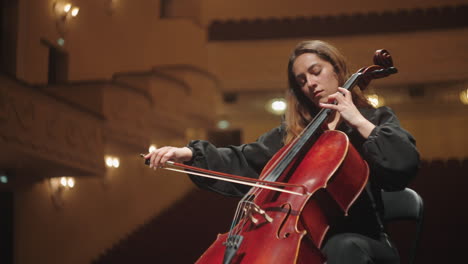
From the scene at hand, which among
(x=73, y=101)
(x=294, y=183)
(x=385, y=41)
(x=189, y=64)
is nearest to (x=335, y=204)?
(x=294, y=183)

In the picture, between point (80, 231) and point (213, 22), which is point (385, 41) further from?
point (80, 231)

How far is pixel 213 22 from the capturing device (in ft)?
25.2

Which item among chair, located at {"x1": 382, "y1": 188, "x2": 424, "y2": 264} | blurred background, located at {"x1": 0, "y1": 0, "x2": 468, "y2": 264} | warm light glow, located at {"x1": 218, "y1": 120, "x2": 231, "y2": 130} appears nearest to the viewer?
chair, located at {"x1": 382, "y1": 188, "x2": 424, "y2": 264}

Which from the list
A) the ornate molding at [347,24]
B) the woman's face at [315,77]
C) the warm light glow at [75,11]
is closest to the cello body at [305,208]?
the woman's face at [315,77]

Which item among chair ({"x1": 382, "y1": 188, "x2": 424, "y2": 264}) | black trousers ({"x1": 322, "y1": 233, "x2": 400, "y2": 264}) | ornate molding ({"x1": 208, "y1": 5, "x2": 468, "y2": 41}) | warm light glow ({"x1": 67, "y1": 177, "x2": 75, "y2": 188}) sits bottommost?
black trousers ({"x1": 322, "y1": 233, "x2": 400, "y2": 264})

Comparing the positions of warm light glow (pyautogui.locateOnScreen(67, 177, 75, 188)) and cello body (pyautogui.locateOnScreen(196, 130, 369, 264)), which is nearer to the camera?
cello body (pyautogui.locateOnScreen(196, 130, 369, 264))

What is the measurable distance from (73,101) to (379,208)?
3467 millimetres

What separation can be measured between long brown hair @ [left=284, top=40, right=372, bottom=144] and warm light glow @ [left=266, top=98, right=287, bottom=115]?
19.6 ft

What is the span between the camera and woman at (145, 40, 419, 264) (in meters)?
1.21

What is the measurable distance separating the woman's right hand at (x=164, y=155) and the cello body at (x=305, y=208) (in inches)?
7.8

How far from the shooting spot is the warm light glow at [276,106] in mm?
7592

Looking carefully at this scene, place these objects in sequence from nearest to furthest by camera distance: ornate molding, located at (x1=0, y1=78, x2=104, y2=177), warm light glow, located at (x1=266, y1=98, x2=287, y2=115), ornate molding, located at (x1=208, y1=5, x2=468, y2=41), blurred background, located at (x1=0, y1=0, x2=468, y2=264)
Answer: ornate molding, located at (x1=0, y1=78, x2=104, y2=177)
blurred background, located at (x1=0, y1=0, x2=468, y2=264)
ornate molding, located at (x1=208, y1=5, x2=468, y2=41)
warm light glow, located at (x1=266, y1=98, x2=287, y2=115)

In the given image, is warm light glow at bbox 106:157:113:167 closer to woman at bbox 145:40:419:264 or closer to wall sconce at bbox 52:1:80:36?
wall sconce at bbox 52:1:80:36

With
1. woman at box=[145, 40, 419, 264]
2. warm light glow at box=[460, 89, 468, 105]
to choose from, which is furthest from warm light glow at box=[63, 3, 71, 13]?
warm light glow at box=[460, 89, 468, 105]
